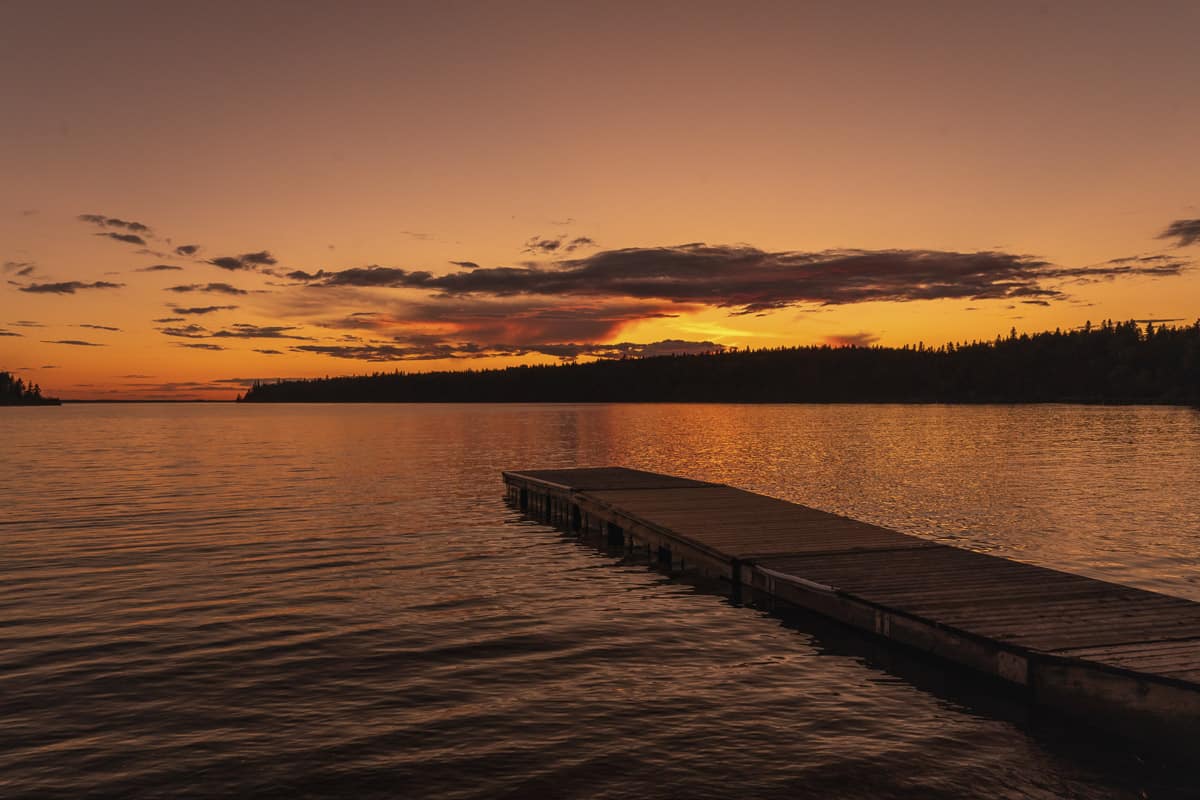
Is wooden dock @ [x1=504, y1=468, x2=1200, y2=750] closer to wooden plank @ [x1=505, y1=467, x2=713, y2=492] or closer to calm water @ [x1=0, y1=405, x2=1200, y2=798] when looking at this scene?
calm water @ [x1=0, y1=405, x2=1200, y2=798]

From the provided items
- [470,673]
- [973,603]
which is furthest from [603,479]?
[973,603]

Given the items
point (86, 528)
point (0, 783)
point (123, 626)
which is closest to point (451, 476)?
point (86, 528)

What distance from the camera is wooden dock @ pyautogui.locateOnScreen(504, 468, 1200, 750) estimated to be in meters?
10.7

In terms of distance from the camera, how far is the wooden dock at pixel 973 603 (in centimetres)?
1068

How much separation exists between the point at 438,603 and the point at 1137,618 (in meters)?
12.8

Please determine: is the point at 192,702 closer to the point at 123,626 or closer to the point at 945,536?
the point at 123,626

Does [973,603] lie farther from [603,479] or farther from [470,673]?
[603,479]

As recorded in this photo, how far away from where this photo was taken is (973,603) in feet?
46.4

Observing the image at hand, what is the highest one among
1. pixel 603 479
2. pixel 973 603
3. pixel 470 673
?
pixel 603 479

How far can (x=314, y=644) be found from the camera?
1514 centimetres

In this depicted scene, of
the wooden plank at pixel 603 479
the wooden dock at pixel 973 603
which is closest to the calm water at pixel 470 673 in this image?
the wooden dock at pixel 973 603

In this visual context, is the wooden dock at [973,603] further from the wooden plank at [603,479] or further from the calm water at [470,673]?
the wooden plank at [603,479]

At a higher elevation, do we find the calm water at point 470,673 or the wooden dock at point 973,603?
the wooden dock at point 973,603

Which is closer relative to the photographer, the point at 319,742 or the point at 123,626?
the point at 319,742
